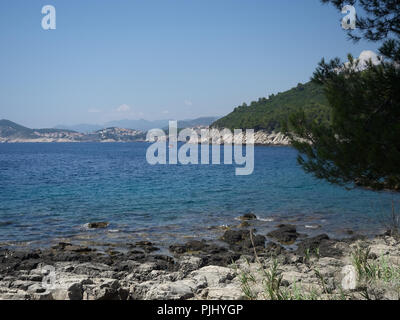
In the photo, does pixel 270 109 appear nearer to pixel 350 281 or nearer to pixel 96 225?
pixel 96 225

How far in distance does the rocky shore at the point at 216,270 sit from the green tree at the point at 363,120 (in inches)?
75.1

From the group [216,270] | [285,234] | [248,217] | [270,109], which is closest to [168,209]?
[248,217]

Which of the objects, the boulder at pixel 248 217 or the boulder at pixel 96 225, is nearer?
the boulder at pixel 96 225

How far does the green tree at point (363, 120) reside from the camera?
8039mm

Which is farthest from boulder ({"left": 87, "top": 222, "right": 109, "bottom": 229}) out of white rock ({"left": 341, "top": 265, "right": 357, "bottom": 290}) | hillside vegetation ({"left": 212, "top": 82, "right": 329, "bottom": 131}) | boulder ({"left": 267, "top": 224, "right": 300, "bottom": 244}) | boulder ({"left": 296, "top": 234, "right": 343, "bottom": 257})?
hillside vegetation ({"left": 212, "top": 82, "right": 329, "bottom": 131})

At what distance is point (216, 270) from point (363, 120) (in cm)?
533

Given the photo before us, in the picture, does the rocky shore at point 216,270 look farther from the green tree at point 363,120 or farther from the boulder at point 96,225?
the boulder at point 96,225

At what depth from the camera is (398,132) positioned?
7523mm

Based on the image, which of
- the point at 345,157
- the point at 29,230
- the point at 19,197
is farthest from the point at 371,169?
the point at 19,197

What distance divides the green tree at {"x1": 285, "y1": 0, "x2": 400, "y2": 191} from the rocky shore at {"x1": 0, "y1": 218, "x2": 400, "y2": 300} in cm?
191

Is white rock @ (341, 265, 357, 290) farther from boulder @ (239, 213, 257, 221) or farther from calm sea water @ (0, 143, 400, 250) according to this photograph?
boulder @ (239, 213, 257, 221)

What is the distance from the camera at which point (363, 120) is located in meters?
8.58

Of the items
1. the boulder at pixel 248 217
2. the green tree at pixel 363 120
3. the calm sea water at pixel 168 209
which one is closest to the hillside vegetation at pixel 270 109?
the calm sea water at pixel 168 209
